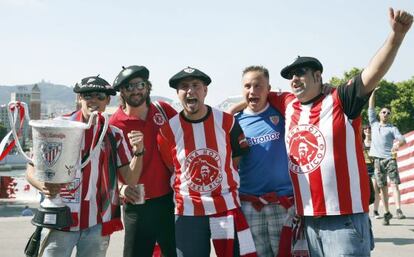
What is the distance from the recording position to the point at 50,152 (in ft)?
9.96

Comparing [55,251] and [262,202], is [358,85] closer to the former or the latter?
[262,202]

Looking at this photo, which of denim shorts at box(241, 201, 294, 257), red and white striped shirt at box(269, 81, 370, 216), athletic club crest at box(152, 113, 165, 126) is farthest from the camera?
athletic club crest at box(152, 113, 165, 126)

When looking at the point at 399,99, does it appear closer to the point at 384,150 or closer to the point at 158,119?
the point at 384,150

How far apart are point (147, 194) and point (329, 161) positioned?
156 centimetres

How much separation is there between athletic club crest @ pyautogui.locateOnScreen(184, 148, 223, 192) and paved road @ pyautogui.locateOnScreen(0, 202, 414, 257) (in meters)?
3.04

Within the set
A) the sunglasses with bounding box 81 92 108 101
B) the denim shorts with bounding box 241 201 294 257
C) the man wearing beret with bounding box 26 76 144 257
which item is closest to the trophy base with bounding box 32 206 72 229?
the man wearing beret with bounding box 26 76 144 257

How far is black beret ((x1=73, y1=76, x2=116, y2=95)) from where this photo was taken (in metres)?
3.57

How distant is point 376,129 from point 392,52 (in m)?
5.80

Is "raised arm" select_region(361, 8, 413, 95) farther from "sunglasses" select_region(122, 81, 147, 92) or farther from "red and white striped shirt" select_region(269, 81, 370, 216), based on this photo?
"sunglasses" select_region(122, 81, 147, 92)

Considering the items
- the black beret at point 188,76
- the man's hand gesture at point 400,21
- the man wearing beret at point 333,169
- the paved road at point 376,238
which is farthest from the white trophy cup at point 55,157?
the paved road at point 376,238

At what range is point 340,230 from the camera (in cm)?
325

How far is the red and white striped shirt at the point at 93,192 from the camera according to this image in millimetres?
3441

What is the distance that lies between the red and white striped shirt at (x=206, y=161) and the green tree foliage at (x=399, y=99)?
129 feet

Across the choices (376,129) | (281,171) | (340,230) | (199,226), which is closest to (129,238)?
(199,226)
